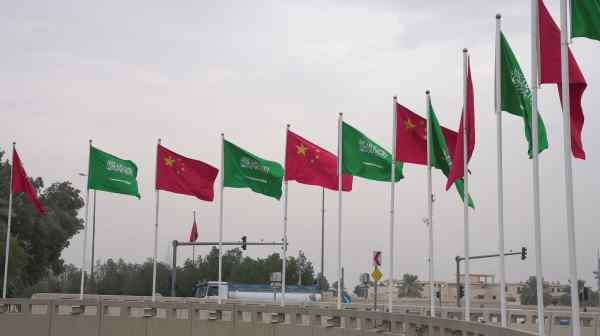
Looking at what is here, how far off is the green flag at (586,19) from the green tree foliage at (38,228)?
52520 millimetres

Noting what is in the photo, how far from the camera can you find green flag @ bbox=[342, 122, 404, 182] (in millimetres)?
26703

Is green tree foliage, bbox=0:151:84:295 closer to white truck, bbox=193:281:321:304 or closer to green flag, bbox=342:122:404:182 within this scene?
white truck, bbox=193:281:321:304

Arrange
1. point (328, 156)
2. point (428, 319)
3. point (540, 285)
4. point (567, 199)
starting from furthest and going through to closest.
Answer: point (328, 156)
point (428, 319)
point (540, 285)
point (567, 199)

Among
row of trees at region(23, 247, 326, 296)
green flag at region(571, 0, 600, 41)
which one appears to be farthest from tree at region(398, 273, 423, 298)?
green flag at region(571, 0, 600, 41)

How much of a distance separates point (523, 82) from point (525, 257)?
39571 mm

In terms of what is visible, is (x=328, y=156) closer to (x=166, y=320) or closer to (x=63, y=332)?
(x=166, y=320)

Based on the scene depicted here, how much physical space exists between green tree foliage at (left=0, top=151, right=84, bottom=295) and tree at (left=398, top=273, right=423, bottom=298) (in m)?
97.1

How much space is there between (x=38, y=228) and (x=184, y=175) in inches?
1735

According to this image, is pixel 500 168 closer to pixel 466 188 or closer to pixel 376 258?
pixel 466 188

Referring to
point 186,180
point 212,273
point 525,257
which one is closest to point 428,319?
point 186,180

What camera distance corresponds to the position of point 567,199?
12.9m

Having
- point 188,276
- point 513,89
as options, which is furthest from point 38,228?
point 513,89

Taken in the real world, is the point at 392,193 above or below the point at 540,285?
above

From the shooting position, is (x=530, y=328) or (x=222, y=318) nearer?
(x=222, y=318)
